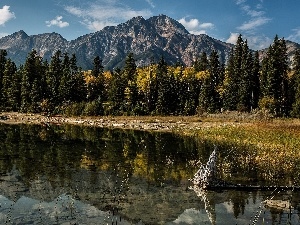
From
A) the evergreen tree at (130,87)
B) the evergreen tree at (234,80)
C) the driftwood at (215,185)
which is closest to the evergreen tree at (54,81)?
the evergreen tree at (130,87)

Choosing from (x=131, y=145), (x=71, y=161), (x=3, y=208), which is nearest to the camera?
(x=3, y=208)

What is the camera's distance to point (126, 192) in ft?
64.2

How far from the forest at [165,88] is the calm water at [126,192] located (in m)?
53.4

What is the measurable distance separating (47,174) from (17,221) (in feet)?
28.5

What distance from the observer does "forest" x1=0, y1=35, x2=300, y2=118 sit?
84.6 m

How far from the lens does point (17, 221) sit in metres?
14.9

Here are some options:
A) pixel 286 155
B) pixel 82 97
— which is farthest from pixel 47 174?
pixel 82 97

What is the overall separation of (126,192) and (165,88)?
7502 cm

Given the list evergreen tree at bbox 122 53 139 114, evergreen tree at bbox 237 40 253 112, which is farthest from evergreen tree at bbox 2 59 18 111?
evergreen tree at bbox 237 40 253 112

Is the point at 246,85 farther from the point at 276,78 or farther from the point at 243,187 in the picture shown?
the point at 243,187

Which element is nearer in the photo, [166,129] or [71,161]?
[71,161]

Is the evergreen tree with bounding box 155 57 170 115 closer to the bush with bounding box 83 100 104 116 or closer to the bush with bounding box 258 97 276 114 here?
the bush with bounding box 83 100 104 116

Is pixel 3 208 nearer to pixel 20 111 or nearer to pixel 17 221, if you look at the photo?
pixel 17 221

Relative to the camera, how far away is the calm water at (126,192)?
15859mm
